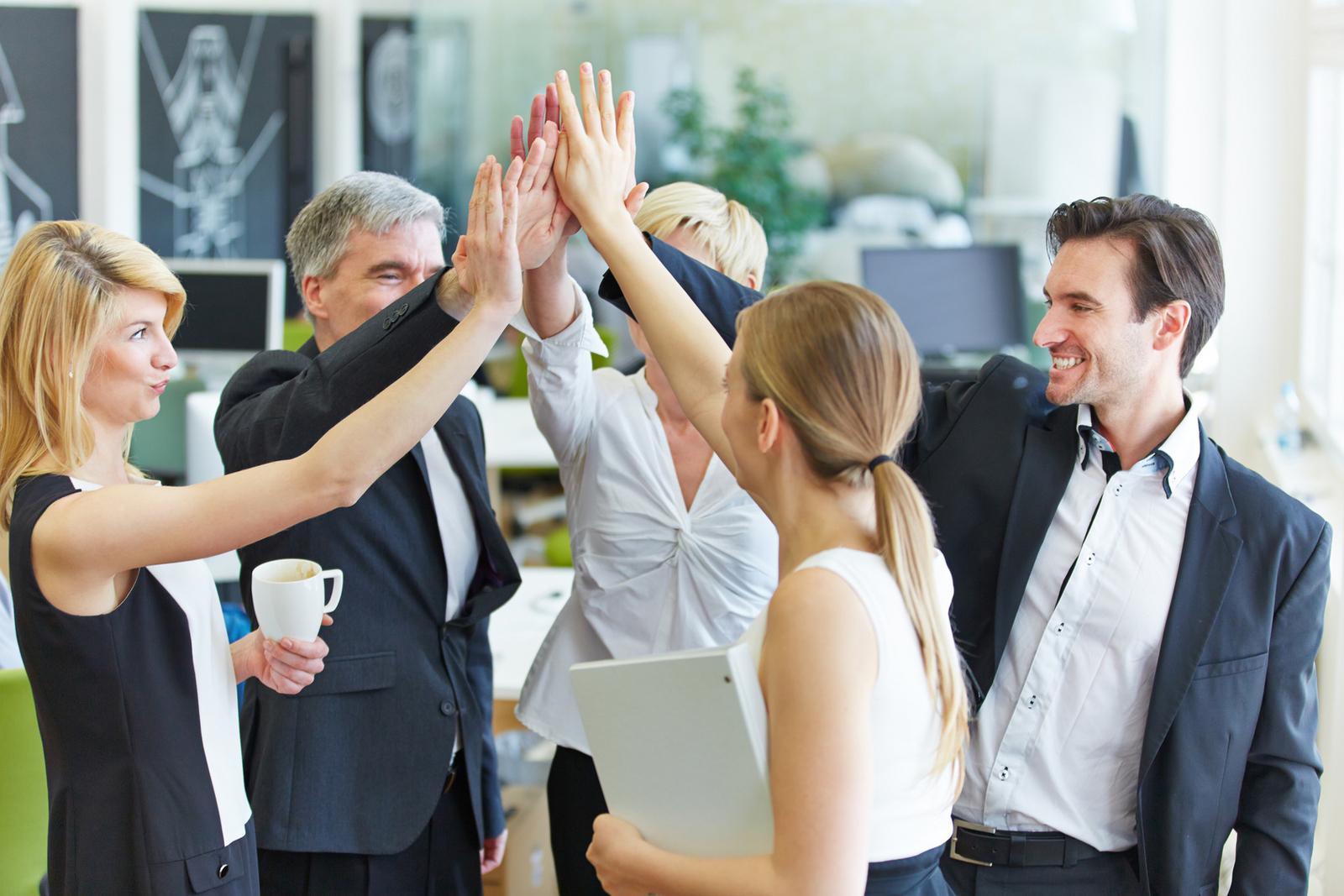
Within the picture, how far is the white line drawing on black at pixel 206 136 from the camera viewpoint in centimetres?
541

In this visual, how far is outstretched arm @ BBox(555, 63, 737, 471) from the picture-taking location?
1324mm

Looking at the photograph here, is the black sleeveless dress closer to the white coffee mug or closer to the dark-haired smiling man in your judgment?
the white coffee mug

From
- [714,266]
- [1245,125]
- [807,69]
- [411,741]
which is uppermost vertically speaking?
[807,69]

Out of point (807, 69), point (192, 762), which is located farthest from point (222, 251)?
point (192, 762)

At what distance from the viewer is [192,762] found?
1.16 meters

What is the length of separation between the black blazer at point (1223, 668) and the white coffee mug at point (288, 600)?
805mm

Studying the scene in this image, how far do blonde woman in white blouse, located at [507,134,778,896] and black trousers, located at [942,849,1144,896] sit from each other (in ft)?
1.56

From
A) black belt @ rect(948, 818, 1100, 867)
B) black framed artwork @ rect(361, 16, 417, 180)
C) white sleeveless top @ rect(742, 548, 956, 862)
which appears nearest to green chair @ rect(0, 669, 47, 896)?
white sleeveless top @ rect(742, 548, 956, 862)

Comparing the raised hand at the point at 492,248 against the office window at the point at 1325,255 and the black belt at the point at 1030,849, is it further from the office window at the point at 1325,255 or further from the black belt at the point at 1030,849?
the office window at the point at 1325,255

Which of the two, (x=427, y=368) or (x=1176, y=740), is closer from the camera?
(x=427, y=368)

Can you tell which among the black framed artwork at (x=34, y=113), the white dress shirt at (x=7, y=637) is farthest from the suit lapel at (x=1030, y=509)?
the black framed artwork at (x=34, y=113)

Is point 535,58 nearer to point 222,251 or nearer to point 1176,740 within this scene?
point 222,251

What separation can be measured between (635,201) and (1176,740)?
94 centimetres

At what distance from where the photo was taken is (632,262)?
1.35 metres
